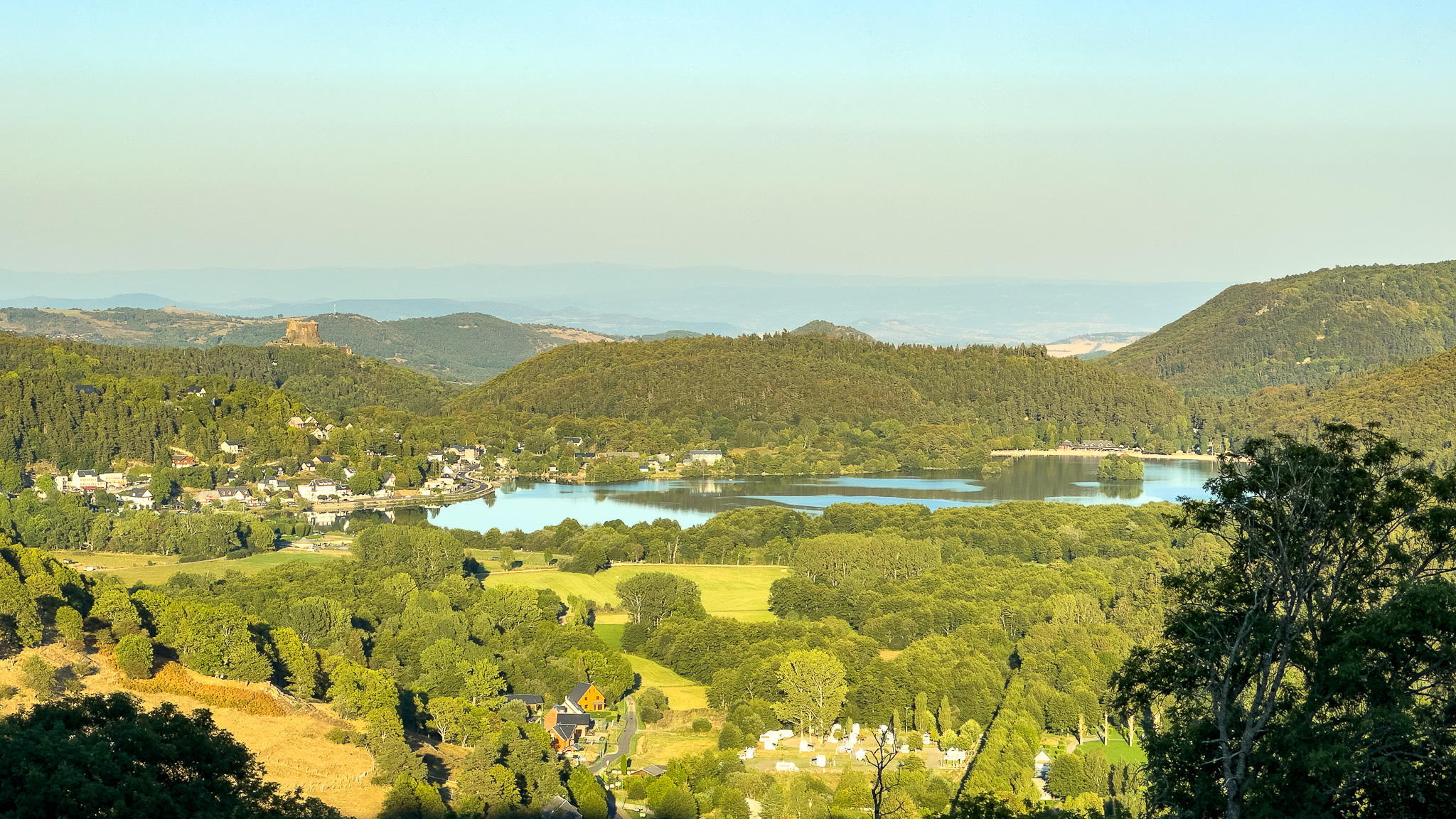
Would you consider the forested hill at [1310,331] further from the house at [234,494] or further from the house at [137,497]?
the house at [137,497]

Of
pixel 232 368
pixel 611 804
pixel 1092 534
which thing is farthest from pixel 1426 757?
pixel 232 368

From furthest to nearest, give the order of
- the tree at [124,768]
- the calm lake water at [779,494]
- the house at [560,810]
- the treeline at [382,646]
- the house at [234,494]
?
the house at [234,494] < the calm lake water at [779,494] < the treeline at [382,646] < the house at [560,810] < the tree at [124,768]

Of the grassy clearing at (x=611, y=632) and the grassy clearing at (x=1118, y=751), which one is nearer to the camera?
the grassy clearing at (x=1118, y=751)

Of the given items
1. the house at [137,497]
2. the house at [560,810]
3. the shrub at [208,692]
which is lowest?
the house at [137,497]

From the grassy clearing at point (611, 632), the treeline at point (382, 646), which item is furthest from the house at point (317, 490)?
the grassy clearing at point (611, 632)

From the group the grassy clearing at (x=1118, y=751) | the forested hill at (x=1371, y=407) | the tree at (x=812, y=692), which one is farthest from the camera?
the forested hill at (x=1371, y=407)

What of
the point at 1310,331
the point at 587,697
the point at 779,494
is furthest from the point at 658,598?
the point at 1310,331
